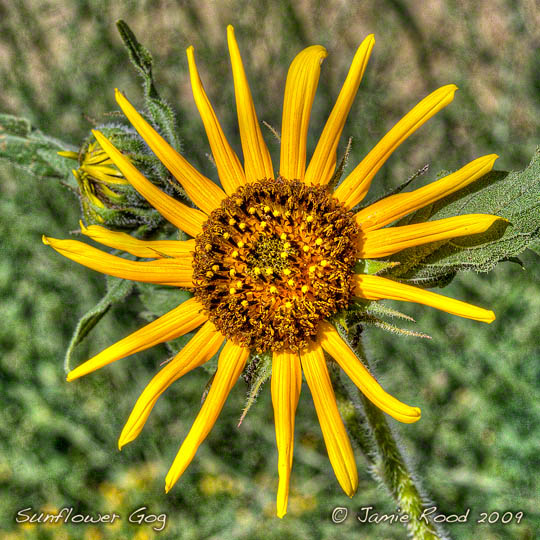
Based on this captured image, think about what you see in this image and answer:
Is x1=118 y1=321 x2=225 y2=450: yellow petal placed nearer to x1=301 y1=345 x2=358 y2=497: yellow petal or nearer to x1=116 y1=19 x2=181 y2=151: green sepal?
x1=301 y1=345 x2=358 y2=497: yellow petal

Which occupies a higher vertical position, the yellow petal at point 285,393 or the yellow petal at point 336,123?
the yellow petal at point 336,123

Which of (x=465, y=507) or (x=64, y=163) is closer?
(x=64, y=163)

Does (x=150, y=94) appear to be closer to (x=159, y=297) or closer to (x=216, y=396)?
(x=159, y=297)

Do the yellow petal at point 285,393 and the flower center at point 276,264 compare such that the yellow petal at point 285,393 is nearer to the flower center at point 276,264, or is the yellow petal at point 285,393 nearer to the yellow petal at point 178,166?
the flower center at point 276,264

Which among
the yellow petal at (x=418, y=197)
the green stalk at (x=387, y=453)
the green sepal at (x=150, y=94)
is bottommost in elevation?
the green stalk at (x=387, y=453)

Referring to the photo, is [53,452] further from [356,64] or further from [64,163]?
[356,64]

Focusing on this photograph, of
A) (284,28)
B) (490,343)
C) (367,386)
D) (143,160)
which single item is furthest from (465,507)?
(284,28)

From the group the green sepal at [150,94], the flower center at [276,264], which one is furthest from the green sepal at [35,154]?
the flower center at [276,264]
